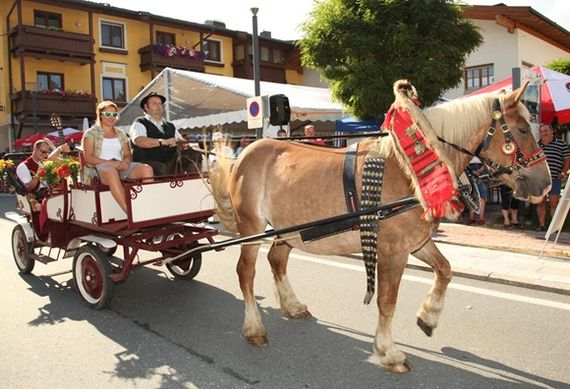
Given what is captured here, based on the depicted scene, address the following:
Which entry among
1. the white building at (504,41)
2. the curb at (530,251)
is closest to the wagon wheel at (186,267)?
the curb at (530,251)

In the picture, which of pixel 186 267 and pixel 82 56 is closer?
pixel 186 267

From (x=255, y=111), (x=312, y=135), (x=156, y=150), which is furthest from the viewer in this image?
(x=255, y=111)

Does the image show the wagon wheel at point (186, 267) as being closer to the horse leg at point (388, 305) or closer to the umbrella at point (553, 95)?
the horse leg at point (388, 305)

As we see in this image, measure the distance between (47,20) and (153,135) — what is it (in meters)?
26.8

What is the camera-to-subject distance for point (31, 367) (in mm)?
3660

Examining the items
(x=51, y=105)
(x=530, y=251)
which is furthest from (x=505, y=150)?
(x=51, y=105)

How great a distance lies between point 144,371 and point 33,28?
2715cm

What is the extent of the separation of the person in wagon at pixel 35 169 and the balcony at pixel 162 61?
24.4 meters

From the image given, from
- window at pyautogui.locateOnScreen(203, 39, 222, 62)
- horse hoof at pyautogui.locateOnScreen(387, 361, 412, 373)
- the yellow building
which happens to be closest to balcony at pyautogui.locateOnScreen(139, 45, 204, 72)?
the yellow building

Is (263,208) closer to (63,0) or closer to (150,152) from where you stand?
(150,152)

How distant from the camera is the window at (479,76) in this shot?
66.9 feet

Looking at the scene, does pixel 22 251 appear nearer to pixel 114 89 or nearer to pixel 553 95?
pixel 553 95

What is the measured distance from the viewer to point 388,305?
349 cm

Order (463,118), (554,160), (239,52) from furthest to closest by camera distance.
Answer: (239,52), (554,160), (463,118)
